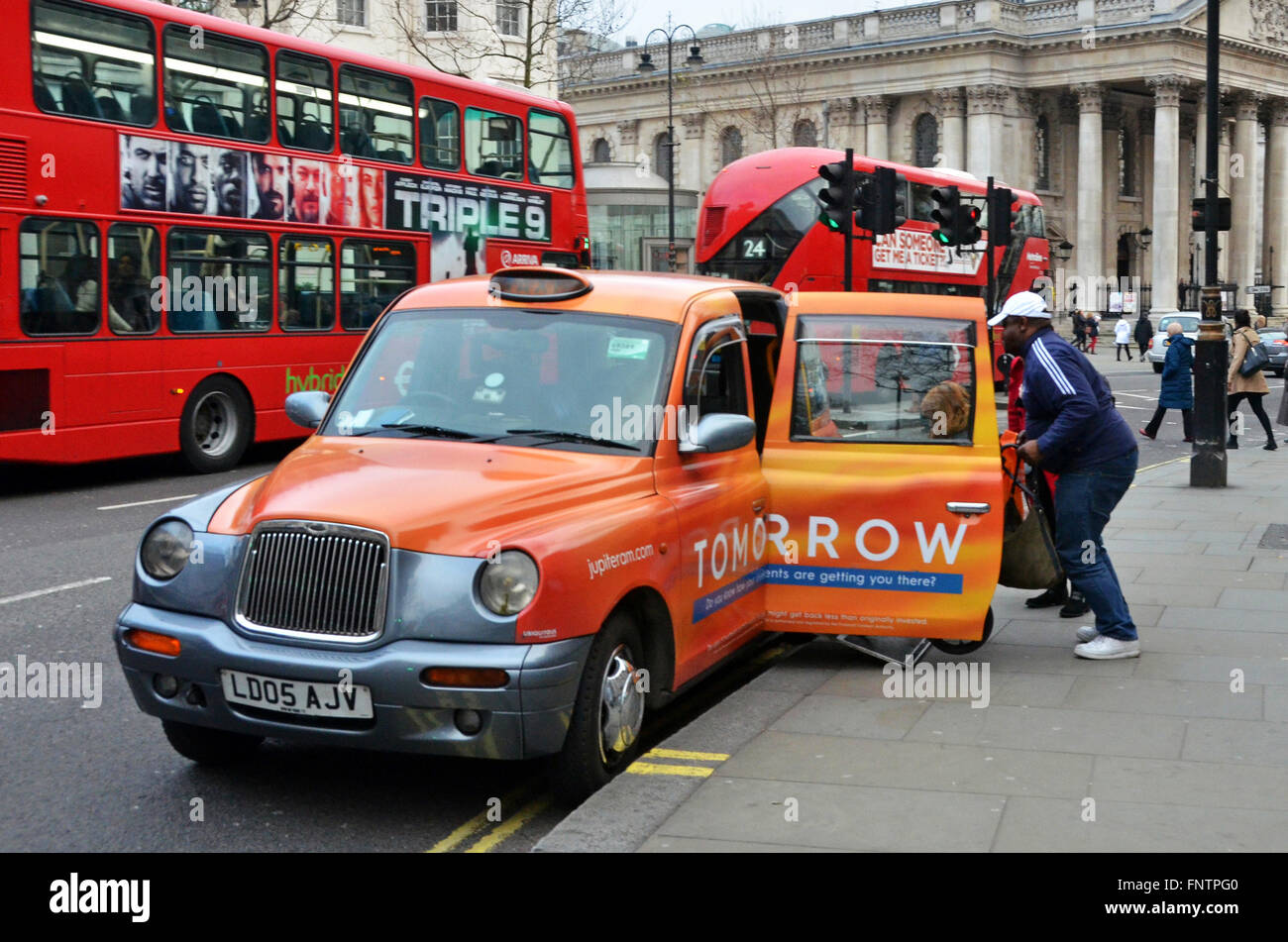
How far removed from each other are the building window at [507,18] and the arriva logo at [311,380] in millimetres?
28368

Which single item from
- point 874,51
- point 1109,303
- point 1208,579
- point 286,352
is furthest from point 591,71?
point 1208,579

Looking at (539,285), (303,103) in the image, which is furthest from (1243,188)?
(539,285)

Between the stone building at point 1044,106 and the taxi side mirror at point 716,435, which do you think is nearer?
the taxi side mirror at point 716,435

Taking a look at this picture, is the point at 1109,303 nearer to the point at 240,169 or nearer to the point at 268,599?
the point at 240,169

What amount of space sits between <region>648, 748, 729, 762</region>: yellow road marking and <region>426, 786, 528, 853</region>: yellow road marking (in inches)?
19.3

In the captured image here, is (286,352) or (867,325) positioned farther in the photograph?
(286,352)

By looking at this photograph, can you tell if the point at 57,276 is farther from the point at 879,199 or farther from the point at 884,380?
the point at 884,380

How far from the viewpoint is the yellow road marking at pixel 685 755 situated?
18.1 feet

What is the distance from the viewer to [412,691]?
15.7 feet

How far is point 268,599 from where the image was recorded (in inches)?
197

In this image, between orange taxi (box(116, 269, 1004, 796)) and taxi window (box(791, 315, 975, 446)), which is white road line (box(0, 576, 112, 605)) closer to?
orange taxi (box(116, 269, 1004, 796))

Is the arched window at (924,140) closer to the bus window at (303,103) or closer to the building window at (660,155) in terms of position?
the building window at (660,155)

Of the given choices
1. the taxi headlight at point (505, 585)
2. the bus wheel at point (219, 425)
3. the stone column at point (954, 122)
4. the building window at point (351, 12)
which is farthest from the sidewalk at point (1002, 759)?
the stone column at point (954, 122)

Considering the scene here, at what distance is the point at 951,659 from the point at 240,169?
35.0 ft
